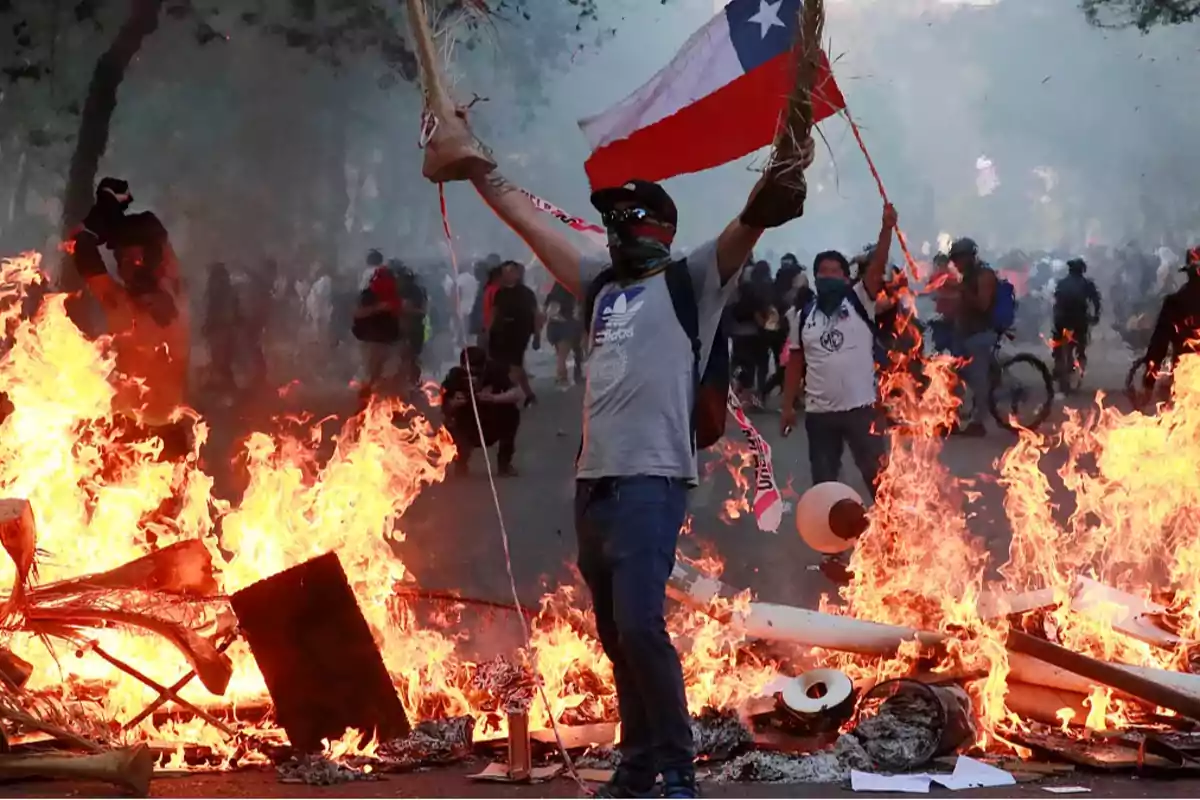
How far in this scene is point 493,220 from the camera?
21.2 feet

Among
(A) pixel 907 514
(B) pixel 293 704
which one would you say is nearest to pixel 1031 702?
(A) pixel 907 514

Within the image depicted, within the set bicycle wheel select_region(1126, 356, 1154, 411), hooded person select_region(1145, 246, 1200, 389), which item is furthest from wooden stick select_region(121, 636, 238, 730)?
hooded person select_region(1145, 246, 1200, 389)

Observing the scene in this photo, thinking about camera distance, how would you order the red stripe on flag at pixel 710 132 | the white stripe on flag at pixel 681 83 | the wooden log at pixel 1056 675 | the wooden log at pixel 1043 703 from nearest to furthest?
the wooden log at pixel 1056 675 → the wooden log at pixel 1043 703 → the red stripe on flag at pixel 710 132 → the white stripe on flag at pixel 681 83

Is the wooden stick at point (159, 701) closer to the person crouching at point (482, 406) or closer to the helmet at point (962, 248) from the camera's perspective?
the person crouching at point (482, 406)

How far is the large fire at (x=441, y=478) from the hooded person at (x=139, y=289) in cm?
19

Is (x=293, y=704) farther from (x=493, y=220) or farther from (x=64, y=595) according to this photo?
(x=493, y=220)

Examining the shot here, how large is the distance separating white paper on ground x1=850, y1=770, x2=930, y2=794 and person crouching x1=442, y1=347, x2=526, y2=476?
2.84m

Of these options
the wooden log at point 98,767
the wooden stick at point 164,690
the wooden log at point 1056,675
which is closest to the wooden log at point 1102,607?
Answer: the wooden log at point 1056,675

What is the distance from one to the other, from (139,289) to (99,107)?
3.52 ft

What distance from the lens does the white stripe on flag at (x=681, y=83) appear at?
18.9 feet

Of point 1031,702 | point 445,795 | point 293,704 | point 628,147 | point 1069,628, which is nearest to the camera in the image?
point 445,795

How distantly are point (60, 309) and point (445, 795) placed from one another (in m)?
4.00

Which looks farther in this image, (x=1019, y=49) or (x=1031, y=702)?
(x=1019, y=49)

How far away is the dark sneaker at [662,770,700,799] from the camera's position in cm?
361
